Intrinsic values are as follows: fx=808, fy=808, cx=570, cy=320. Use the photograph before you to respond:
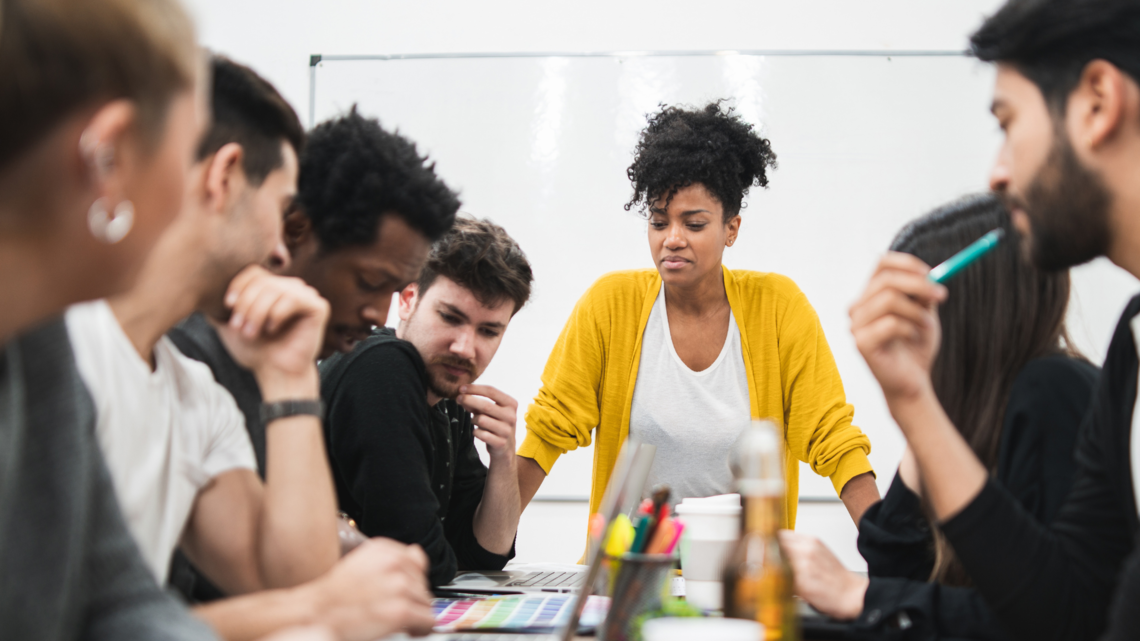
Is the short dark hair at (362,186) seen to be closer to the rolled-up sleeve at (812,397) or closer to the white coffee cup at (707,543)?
the white coffee cup at (707,543)

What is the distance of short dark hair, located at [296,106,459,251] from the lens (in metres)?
1.29

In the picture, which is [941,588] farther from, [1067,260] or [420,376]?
[420,376]

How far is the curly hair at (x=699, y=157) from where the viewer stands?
85.4 inches

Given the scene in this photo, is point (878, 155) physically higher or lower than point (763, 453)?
higher

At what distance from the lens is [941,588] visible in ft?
3.05

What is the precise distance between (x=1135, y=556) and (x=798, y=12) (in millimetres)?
2667

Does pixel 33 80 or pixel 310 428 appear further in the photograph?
pixel 310 428

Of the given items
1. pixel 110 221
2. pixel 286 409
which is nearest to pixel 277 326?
pixel 286 409

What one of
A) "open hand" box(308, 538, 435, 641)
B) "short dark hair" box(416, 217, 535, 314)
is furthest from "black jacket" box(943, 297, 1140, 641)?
"short dark hair" box(416, 217, 535, 314)

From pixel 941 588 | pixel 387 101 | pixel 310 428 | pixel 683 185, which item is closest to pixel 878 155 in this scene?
pixel 683 185

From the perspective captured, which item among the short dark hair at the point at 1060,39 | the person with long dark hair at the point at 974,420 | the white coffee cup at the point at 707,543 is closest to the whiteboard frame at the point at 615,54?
the person with long dark hair at the point at 974,420

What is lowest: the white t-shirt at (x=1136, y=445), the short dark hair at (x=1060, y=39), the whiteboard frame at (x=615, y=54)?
the white t-shirt at (x=1136, y=445)

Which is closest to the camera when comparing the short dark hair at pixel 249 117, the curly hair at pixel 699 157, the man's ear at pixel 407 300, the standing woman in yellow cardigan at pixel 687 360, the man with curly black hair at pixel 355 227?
the short dark hair at pixel 249 117

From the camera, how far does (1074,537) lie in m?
0.91
